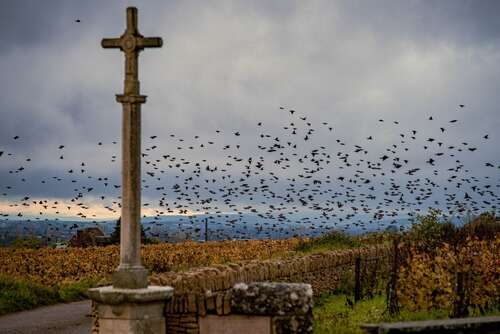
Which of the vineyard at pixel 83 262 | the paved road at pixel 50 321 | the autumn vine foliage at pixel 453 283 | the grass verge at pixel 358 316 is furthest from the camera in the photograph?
the vineyard at pixel 83 262

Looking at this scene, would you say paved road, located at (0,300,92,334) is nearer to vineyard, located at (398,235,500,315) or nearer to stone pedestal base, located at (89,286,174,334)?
stone pedestal base, located at (89,286,174,334)

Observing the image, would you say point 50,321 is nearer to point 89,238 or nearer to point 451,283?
point 451,283

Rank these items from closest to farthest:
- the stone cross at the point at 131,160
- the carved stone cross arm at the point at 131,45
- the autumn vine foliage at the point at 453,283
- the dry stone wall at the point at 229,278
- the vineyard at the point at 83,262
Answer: the dry stone wall at the point at 229,278 → the stone cross at the point at 131,160 → the carved stone cross arm at the point at 131,45 → the autumn vine foliage at the point at 453,283 → the vineyard at the point at 83,262

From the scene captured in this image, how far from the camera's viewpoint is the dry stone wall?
9047 millimetres

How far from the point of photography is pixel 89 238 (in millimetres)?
46938

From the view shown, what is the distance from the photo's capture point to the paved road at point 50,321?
15836 millimetres

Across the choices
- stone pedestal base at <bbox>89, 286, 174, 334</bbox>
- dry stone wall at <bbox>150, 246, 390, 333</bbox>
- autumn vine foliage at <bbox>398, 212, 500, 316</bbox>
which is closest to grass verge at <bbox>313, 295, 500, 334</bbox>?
autumn vine foliage at <bbox>398, 212, 500, 316</bbox>

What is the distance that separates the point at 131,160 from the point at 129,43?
1666 millimetres

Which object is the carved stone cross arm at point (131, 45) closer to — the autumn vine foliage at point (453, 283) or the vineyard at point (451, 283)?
the autumn vine foliage at point (453, 283)

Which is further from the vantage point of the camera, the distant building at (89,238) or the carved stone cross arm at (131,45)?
the distant building at (89,238)

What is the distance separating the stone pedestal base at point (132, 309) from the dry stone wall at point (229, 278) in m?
0.18

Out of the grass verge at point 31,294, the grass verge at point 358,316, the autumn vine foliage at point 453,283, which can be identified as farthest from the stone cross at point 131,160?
the grass verge at point 31,294

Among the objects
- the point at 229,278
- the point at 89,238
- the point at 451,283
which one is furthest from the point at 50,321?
the point at 89,238

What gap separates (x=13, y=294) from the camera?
66.6 ft
